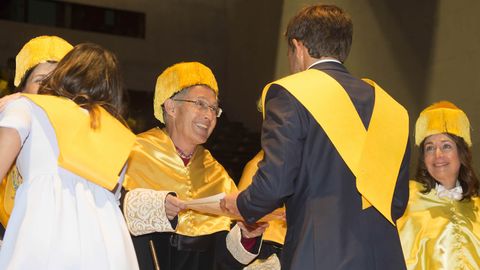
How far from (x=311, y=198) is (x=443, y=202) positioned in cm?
188

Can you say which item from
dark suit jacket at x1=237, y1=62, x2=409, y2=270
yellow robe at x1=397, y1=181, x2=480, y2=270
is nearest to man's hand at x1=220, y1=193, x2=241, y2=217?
dark suit jacket at x1=237, y1=62, x2=409, y2=270

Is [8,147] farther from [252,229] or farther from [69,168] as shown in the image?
[252,229]

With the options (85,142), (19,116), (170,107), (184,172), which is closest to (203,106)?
(170,107)

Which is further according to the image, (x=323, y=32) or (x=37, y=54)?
(x=37, y=54)

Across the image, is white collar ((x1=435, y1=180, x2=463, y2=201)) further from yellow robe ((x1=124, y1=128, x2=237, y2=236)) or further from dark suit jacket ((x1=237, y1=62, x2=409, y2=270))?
dark suit jacket ((x1=237, y1=62, x2=409, y2=270))

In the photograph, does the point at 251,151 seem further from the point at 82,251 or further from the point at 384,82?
the point at 82,251

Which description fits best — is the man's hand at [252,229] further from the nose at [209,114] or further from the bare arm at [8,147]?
the bare arm at [8,147]

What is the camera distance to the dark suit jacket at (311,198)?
2801 millimetres

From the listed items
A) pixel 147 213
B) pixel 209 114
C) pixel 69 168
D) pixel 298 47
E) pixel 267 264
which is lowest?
pixel 267 264

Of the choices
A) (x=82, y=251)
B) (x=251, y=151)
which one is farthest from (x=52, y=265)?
(x=251, y=151)

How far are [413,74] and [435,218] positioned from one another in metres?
5.05

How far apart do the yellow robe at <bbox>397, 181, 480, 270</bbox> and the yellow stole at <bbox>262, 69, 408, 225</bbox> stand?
1.43 m

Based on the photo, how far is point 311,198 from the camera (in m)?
2.85

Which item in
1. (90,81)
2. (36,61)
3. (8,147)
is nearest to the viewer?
(8,147)
